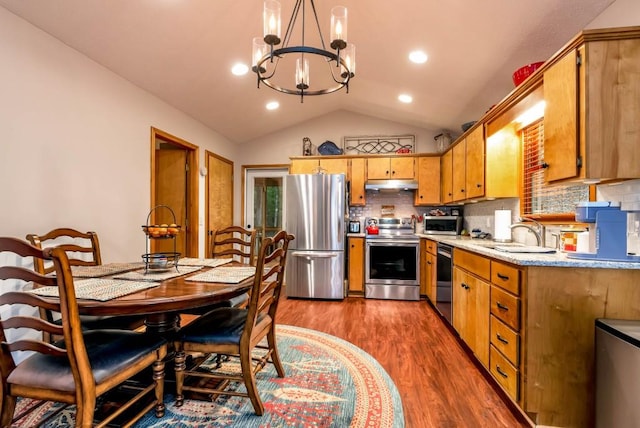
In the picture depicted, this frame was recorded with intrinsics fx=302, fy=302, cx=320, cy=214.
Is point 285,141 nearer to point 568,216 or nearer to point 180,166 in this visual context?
point 180,166

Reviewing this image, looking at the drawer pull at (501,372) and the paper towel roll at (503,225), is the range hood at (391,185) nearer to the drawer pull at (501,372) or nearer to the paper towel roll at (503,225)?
the paper towel roll at (503,225)

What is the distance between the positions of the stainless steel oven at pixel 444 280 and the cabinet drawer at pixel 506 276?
0.98 m

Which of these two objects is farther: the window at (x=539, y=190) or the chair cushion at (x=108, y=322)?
the window at (x=539, y=190)

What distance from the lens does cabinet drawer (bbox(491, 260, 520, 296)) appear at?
1673mm

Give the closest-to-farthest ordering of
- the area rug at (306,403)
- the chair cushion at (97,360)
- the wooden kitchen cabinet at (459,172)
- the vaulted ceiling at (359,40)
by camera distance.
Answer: the chair cushion at (97,360) → the area rug at (306,403) → the vaulted ceiling at (359,40) → the wooden kitchen cabinet at (459,172)

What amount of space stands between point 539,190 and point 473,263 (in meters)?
0.92

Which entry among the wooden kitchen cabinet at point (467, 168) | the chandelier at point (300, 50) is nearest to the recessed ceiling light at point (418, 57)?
the wooden kitchen cabinet at point (467, 168)

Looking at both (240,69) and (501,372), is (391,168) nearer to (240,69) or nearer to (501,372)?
(240,69)

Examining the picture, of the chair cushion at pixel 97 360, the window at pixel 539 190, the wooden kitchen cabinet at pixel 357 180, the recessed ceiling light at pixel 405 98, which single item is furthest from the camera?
the wooden kitchen cabinet at pixel 357 180

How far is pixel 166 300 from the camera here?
132cm

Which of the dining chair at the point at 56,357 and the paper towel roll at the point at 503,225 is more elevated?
the paper towel roll at the point at 503,225

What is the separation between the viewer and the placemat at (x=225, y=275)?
5.48ft

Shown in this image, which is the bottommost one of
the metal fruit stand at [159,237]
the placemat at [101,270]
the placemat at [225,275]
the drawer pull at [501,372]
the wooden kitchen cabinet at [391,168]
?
the drawer pull at [501,372]

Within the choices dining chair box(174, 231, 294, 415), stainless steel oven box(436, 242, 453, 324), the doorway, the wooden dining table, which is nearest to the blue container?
stainless steel oven box(436, 242, 453, 324)
